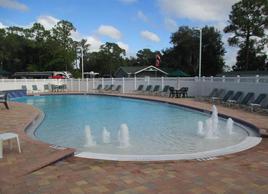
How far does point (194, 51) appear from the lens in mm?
49562

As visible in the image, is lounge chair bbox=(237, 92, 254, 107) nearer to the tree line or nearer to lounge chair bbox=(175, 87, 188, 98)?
lounge chair bbox=(175, 87, 188, 98)

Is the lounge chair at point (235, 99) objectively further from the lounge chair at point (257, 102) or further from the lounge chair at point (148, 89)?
the lounge chair at point (148, 89)

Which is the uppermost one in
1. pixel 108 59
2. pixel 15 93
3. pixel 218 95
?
pixel 108 59

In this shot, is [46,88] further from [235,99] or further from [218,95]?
[235,99]

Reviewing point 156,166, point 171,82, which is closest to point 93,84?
point 171,82

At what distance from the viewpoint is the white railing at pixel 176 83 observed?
14962mm

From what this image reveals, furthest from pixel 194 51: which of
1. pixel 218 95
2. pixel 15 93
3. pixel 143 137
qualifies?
pixel 143 137

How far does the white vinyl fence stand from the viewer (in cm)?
1500

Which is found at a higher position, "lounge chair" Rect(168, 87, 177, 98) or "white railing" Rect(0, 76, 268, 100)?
"white railing" Rect(0, 76, 268, 100)

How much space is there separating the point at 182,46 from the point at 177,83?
28.2 m

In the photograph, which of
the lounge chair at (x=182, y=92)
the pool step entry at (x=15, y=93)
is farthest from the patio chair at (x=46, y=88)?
the lounge chair at (x=182, y=92)

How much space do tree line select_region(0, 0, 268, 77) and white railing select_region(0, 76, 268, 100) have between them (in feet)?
59.7

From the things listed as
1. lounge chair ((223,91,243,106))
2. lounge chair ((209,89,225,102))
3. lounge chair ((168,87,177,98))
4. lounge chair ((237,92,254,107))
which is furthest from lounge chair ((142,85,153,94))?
lounge chair ((237,92,254,107))

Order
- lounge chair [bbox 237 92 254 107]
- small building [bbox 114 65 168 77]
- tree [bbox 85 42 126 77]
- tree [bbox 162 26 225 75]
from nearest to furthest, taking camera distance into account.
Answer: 1. lounge chair [bbox 237 92 254 107]
2. small building [bbox 114 65 168 77]
3. tree [bbox 162 26 225 75]
4. tree [bbox 85 42 126 77]
